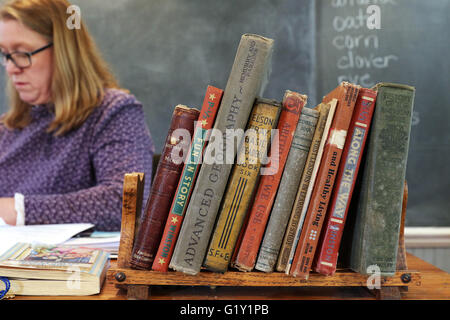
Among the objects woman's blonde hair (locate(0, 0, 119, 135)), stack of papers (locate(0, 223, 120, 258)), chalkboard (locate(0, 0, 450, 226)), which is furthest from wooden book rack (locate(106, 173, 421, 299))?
chalkboard (locate(0, 0, 450, 226))

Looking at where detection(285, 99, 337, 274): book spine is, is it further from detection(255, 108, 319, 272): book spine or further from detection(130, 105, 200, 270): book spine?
detection(130, 105, 200, 270): book spine

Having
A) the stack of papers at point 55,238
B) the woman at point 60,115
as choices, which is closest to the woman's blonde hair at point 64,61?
the woman at point 60,115

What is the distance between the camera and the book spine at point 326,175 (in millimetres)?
503

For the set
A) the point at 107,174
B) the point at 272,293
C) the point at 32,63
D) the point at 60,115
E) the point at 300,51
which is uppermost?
the point at 300,51

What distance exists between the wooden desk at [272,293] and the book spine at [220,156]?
0.05 metres

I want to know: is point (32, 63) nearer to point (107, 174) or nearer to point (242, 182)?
point (107, 174)

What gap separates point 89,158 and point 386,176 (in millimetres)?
925

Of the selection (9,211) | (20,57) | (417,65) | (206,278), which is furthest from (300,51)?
(206,278)

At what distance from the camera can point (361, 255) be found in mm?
500

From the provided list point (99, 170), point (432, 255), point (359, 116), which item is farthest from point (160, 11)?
point (432, 255)

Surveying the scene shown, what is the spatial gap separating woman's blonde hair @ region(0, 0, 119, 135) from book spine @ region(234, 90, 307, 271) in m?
0.84

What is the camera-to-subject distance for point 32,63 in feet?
3.92

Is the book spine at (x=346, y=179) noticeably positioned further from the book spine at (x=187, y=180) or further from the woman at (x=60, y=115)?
the woman at (x=60, y=115)
